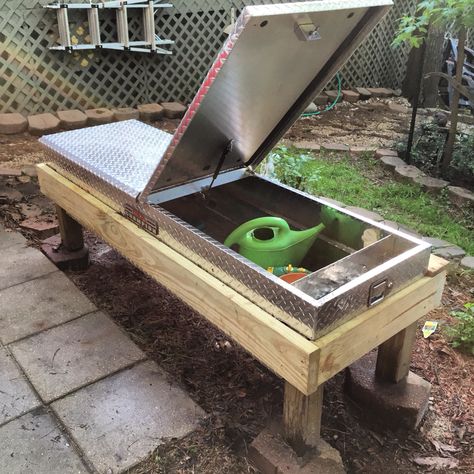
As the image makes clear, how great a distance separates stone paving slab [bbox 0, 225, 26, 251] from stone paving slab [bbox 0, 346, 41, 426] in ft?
3.75

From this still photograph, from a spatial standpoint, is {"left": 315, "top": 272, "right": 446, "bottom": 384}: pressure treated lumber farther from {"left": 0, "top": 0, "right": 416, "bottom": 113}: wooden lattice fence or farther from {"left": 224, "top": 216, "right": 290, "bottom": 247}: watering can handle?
{"left": 0, "top": 0, "right": 416, "bottom": 113}: wooden lattice fence

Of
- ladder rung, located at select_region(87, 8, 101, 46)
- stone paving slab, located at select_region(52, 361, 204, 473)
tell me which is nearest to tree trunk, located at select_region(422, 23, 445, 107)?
ladder rung, located at select_region(87, 8, 101, 46)

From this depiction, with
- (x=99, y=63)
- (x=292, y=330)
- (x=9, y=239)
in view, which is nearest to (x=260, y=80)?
(x=292, y=330)

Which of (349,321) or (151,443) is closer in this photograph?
(349,321)

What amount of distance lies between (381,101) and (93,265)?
6186 millimetres

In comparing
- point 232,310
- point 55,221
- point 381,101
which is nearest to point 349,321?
point 232,310

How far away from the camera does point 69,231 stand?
3.06 meters

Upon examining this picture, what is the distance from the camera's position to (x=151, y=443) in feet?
6.37

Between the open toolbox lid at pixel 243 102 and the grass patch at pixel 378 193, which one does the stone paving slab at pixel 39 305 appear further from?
the grass patch at pixel 378 193

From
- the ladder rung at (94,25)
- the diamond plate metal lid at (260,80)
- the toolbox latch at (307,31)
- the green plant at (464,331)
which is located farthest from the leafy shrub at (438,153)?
the ladder rung at (94,25)

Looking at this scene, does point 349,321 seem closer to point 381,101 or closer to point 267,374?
point 267,374

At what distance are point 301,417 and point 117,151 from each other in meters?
1.58

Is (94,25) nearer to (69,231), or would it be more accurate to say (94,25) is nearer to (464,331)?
(69,231)

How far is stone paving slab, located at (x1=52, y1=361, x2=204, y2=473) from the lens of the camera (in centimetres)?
191
